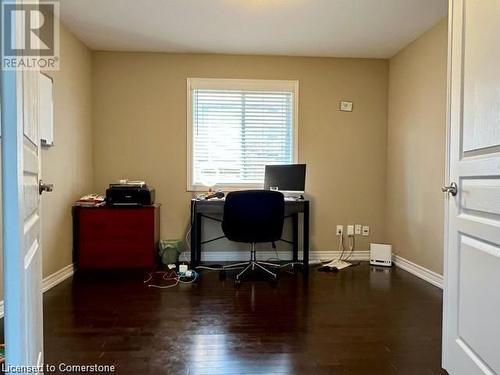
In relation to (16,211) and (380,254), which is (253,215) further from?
(16,211)

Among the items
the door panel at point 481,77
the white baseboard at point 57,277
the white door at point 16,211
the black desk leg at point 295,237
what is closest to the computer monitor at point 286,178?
the black desk leg at point 295,237

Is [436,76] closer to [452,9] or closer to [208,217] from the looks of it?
[452,9]

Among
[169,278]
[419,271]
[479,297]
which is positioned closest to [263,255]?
[169,278]

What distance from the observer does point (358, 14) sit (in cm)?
308

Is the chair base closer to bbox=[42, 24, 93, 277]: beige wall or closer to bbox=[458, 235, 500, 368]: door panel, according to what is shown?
bbox=[42, 24, 93, 277]: beige wall

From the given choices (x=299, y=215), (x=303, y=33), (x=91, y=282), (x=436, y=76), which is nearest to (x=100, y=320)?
(x=91, y=282)

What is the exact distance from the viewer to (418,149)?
141 inches

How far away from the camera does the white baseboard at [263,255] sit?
13.5 ft

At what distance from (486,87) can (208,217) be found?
3.08 meters

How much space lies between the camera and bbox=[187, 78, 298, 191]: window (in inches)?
161

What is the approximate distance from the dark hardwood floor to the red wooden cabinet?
28 cm

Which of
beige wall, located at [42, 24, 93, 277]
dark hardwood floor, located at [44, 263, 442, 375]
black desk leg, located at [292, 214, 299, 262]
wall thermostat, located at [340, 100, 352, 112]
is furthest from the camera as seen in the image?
wall thermostat, located at [340, 100, 352, 112]

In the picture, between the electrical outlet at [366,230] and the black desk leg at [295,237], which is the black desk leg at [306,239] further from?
the electrical outlet at [366,230]

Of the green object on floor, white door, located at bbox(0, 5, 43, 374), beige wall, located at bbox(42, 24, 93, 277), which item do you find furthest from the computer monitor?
white door, located at bbox(0, 5, 43, 374)
